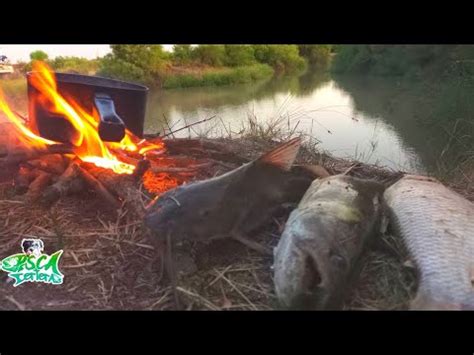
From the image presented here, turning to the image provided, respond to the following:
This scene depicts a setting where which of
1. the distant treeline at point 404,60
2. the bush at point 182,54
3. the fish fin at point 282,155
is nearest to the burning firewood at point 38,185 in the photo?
the fish fin at point 282,155

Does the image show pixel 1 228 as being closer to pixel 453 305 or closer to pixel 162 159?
pixel 162 159

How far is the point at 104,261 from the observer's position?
2.00m

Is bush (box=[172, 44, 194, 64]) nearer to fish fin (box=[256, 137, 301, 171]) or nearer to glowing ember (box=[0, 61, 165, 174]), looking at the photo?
glowing ember (box=[0, 61, 165, 174])

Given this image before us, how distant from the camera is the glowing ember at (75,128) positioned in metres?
2.36

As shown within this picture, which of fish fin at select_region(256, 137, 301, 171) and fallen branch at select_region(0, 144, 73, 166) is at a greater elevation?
fish fin at select_region(256, 137, 301, 171)

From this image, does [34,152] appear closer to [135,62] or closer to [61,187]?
[61,187]

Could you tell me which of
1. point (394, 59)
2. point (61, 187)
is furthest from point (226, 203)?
point (394, 59)

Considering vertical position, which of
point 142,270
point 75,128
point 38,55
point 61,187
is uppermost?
point 38,55

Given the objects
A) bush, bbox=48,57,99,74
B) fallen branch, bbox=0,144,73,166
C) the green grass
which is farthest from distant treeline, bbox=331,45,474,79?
fallen branch, bbox=0,144,73,166

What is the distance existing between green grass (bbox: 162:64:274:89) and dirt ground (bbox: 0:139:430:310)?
10.7ft

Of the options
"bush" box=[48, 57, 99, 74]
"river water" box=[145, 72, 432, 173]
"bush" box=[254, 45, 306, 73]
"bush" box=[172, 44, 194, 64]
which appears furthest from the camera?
"bush" box=[254, 45, 306, 73]

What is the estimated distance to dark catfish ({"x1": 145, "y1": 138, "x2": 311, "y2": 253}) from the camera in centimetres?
184

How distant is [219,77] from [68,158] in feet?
13.0

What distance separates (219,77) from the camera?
20.4ft
